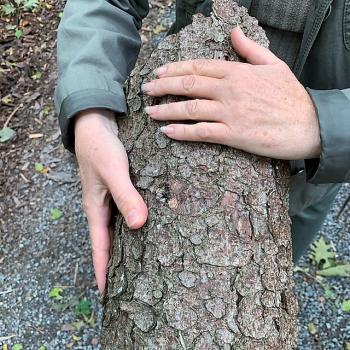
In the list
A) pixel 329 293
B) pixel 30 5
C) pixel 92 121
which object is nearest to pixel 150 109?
pixel 92 121

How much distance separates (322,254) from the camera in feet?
9.32

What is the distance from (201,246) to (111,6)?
28.9 inches

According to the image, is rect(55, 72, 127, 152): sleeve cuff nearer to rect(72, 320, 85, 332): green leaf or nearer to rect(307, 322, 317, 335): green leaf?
rect(72, 320, 85, 332): green leaf

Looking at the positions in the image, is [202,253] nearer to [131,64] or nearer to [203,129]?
[203,129]

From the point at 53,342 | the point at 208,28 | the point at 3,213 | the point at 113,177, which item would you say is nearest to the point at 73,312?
the point at 53,342

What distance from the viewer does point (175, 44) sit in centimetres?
139

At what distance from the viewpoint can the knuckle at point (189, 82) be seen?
A: 1.25 metres

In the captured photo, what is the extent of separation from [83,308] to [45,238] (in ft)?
1.39

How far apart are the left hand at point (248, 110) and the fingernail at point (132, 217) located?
0.19m

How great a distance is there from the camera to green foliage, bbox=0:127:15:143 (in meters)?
3.14

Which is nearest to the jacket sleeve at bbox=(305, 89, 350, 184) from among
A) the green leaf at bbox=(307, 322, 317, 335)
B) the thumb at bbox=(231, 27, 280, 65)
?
the thumb at bbox=(231, 27, 280, 65)

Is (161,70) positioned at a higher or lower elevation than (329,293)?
higher

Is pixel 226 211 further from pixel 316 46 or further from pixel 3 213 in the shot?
pixel 3 213

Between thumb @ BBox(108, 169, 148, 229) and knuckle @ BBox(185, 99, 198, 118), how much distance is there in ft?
0.64
